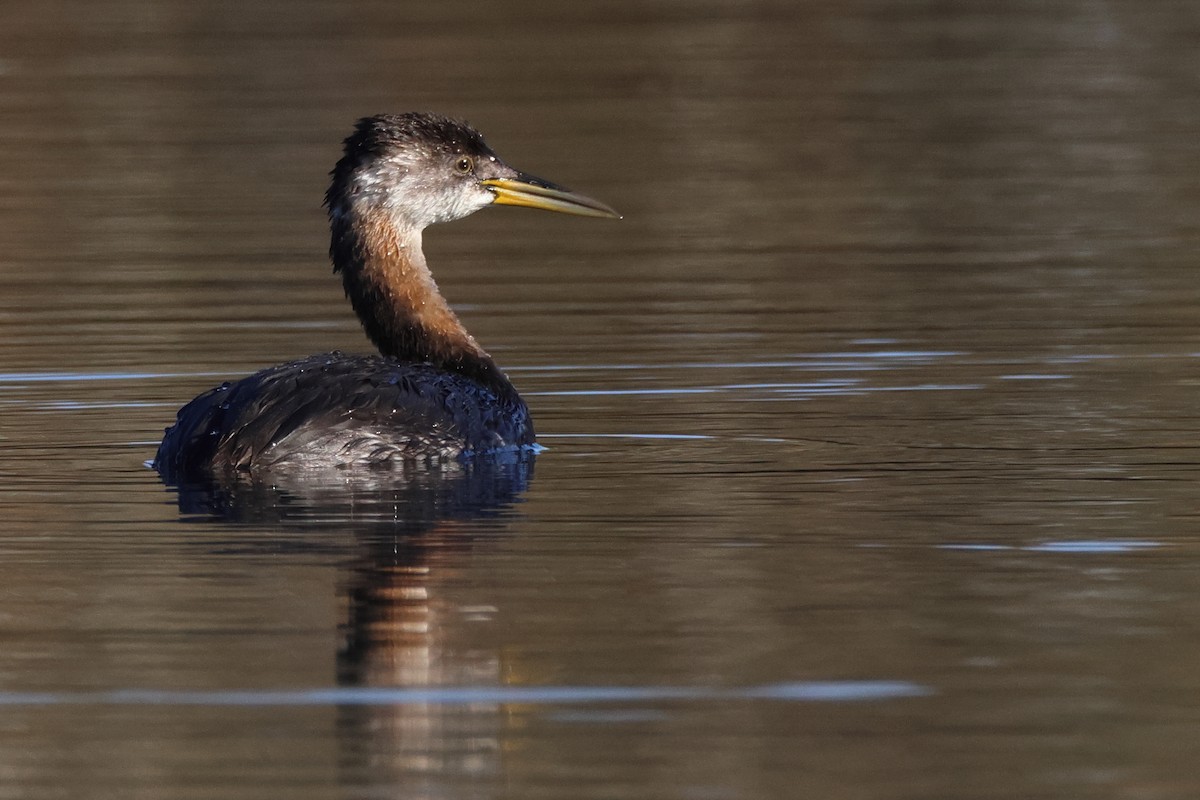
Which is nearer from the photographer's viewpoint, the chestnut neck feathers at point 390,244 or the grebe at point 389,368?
the grebe at point 389,368

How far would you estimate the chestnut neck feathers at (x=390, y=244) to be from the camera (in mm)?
11102

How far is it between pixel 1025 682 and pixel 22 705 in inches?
95.8

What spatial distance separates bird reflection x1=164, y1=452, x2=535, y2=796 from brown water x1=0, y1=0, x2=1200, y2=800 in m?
0.02

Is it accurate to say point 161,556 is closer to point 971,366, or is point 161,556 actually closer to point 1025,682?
point 1025,682

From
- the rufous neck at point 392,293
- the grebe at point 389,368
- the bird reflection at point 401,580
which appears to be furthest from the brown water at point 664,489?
the rufous neck at point 392,293

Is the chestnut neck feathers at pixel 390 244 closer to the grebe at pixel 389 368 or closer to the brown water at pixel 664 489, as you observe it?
the grebe at pixel 389 368

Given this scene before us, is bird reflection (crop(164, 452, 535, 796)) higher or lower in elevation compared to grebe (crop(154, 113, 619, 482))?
lower

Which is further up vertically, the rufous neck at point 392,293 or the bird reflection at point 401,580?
the rufous neck at point 392,293

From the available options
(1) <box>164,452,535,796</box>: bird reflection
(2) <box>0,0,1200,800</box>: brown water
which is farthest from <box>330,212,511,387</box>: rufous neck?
(1) <box>164,452,535,796</box>: bird reflection

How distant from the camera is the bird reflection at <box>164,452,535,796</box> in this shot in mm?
5957

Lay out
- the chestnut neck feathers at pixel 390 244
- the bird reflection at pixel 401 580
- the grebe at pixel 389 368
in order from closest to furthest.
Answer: the bird reflection at pixel 401 580 → the grebe at pixel 389 368 → the chestnut neck feathers at pixel 390 244

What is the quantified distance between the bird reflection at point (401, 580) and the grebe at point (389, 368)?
0.15 meters

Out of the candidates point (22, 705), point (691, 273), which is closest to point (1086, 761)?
point (22, 705)

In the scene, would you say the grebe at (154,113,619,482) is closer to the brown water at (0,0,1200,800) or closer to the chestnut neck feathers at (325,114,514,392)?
the chestnut neck feathers at (325,114,514,392)
